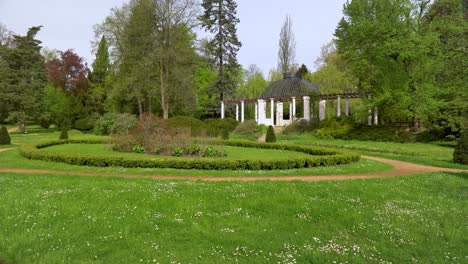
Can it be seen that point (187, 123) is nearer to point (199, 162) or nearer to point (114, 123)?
point (114, 123)

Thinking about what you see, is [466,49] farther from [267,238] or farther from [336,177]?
[267,238]

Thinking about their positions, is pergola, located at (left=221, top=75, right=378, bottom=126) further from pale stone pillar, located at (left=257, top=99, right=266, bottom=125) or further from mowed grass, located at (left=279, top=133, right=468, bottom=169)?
mowed grass, located at (left=279, top=133, right=468, bottom=169)

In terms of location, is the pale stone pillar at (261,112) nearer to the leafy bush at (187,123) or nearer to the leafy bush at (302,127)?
the leafy bush at (302,127)

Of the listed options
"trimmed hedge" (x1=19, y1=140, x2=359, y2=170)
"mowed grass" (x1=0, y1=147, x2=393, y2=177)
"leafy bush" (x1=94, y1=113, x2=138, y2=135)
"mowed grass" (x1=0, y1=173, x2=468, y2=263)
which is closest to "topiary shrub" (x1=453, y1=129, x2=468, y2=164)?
"mowed grass" (x1=0, y1=147, x2=393, y2=177)

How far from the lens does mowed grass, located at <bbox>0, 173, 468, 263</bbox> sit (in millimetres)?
5176

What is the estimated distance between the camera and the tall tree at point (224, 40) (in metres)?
41.9

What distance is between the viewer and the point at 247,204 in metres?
7.40

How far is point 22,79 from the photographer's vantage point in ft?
127

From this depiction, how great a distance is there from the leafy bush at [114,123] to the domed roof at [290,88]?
18.0m

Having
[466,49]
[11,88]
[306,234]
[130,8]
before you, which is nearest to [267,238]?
[306,234]

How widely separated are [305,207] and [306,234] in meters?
1.36

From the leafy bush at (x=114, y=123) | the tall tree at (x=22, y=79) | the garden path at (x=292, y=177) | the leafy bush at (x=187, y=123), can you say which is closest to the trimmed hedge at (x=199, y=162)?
the garden path at (x=292, y=177)

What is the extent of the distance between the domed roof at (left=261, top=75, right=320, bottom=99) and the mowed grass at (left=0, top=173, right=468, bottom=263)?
1296 inches

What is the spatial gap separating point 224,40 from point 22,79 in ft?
78.0
